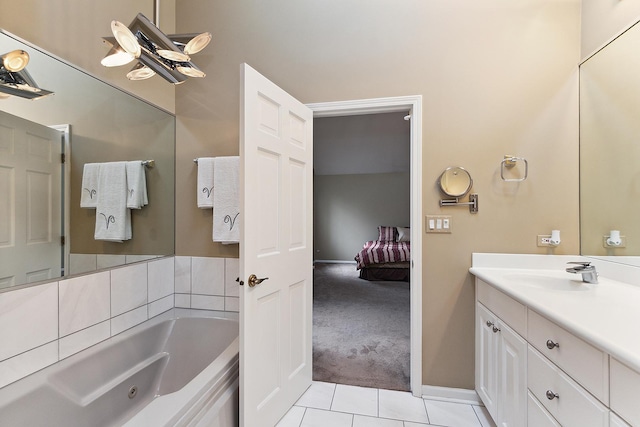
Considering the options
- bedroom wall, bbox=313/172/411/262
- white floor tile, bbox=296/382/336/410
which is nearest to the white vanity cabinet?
white floor tile, bbox=296/382/336/410

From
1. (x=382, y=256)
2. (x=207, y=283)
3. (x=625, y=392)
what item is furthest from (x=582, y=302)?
(x=382, y=256)

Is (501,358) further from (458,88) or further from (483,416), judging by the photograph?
(458,88)

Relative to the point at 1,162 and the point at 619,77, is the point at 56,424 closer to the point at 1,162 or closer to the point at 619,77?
the point at 1,162

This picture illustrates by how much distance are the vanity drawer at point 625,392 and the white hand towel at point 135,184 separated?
2.51 m

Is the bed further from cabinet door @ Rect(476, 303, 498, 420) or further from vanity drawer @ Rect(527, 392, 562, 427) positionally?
vanity drawer @ Rect(527, 392, 562, 427)

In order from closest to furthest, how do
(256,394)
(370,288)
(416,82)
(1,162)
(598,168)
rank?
1. (1,162)
2. (256,394)
3. (598,168)
4. (416,82)
5. (370,288)

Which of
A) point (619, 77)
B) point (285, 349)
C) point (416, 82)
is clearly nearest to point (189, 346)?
point (285, 349)

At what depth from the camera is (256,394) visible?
4.85 ft

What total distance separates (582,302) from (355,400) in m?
1.47

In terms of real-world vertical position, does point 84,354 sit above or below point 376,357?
above

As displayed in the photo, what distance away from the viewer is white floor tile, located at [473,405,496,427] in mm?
1661

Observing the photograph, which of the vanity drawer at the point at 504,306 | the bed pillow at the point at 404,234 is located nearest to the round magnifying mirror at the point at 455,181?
the vanity drawer at the point at 504,306

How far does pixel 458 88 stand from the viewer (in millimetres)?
1887

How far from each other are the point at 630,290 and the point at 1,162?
3.00 m
